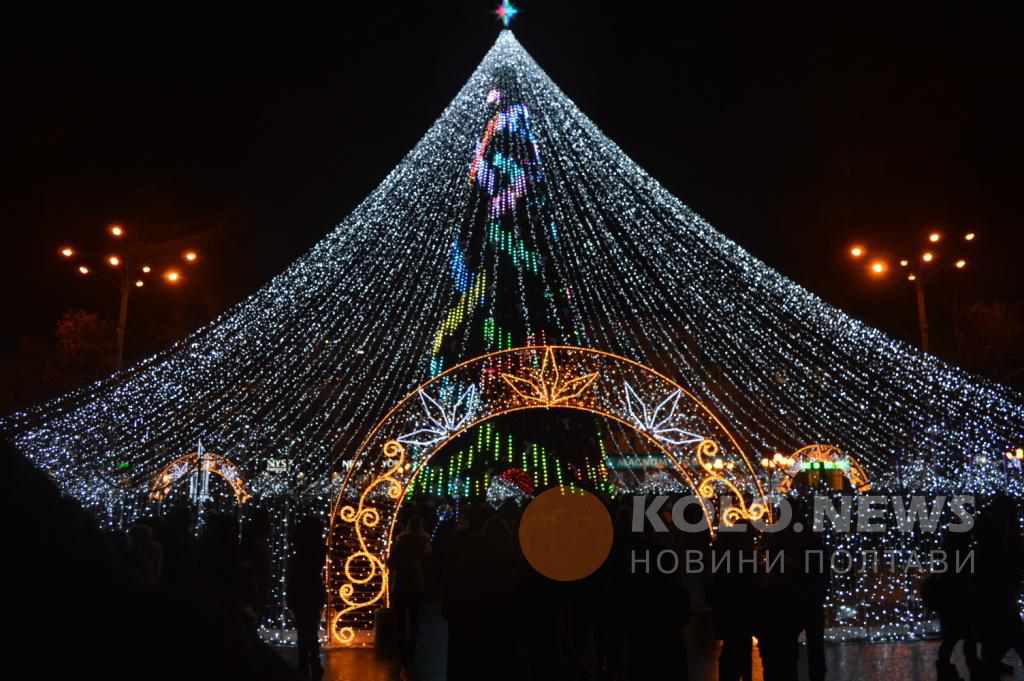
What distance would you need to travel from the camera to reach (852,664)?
849 cm

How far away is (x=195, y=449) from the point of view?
1501 cm

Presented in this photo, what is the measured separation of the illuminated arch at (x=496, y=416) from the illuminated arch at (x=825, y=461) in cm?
301

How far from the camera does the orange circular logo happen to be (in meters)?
6.50

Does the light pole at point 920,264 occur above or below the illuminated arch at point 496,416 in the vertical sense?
above

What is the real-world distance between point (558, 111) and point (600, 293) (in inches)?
114

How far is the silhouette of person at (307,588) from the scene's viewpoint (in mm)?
7957

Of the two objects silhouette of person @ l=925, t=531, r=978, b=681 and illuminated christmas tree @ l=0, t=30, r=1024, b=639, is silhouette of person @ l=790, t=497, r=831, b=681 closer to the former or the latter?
silhouette of person @ l=925, t=531, r=978, b=681

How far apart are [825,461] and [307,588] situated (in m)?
11.2

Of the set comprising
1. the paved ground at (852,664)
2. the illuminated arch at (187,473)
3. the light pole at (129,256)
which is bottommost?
the paved ground at (852,664)

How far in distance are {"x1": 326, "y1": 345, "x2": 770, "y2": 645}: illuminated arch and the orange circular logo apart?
484cm

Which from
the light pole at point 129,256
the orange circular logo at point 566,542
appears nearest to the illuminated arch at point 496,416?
the orange circular logo at point 566,542

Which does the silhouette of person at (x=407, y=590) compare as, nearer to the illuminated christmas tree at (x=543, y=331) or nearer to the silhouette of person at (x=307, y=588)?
the silhouette of person at (x=307, y=588)

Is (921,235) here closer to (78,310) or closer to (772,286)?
(772,286)

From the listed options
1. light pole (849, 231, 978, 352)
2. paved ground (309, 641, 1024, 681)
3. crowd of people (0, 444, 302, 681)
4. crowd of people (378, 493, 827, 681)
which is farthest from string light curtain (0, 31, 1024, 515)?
crowd of people (0, 444, 302, 681)
